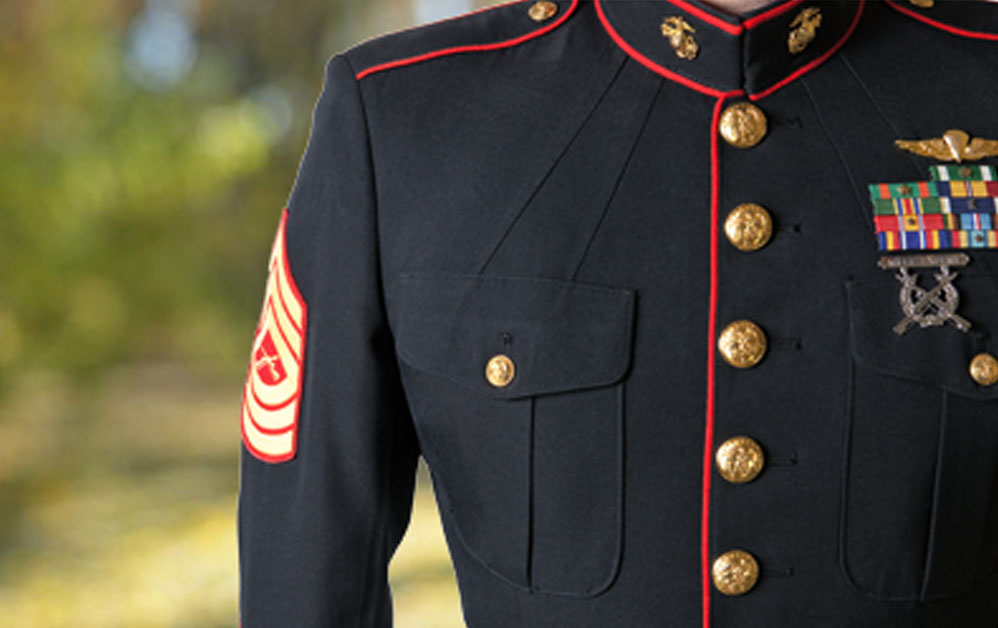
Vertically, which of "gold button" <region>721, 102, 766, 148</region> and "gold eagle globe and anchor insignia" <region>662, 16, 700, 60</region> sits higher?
"gold eagle globe and anchor insignia" <region>662, 16, 700, 60</region>

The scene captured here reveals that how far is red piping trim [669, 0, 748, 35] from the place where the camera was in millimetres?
765

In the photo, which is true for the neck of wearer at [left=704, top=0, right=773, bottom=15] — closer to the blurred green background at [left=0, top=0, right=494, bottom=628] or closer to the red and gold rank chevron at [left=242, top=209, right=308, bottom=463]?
the red and gold rank chevron at [left=242, top=209, right=308, bottom=463]

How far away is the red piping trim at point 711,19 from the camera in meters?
0.77

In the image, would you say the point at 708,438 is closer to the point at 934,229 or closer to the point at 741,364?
the point at 741,364

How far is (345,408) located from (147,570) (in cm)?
305

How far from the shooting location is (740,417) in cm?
74

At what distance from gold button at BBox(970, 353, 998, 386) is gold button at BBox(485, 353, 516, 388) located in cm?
30

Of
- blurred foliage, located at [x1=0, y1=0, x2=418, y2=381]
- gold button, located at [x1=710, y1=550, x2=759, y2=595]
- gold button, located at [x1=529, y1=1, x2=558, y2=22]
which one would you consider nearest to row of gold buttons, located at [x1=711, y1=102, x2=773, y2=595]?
gold button, located at [x1=710, y1=550, x2=759, y2=595]

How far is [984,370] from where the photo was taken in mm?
728

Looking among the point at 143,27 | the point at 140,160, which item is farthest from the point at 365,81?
the point at 143,27

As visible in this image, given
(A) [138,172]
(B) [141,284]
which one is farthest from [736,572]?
(B) [141,284]

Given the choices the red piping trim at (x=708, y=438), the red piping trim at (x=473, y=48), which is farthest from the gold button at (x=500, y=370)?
the red piping trim at (x=473, y=48)

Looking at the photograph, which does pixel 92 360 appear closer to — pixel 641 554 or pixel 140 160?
pixel 140 160

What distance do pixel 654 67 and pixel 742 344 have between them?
0.21 meters
